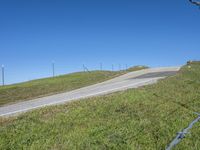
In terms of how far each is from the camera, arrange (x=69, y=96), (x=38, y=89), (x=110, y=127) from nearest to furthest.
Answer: (x=110, y=127) → (x=69, y=96) → (x=38, y=89)

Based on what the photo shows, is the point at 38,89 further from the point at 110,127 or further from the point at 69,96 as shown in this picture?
the point at 110,127

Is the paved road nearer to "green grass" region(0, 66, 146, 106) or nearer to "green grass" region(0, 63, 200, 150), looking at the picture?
"green grass" region(0, 66, 146, 106)

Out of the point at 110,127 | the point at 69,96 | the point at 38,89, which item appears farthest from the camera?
the point at 38,89

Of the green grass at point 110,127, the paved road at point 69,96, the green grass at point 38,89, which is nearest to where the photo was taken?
the green grass at point 110,127

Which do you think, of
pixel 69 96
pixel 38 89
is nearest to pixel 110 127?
pixel 69 96

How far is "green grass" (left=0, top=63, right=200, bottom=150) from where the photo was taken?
6066 mm

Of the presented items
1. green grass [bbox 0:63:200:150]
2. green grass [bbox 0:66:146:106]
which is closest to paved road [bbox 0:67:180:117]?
green grass [bbox 0:66:146:106]

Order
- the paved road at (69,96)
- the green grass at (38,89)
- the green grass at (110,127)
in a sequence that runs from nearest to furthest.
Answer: the green grass at (110,127), the paved road at (69,96), the green grass at (38,89)

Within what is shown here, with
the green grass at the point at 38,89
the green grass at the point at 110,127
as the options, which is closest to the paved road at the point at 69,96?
the green grass at the point at 38,89

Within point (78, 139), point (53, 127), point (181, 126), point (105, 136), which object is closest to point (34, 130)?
point (53, 127)

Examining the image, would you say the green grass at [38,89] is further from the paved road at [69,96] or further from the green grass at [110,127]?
the green grass at [110,127]

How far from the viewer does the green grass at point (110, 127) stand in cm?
607

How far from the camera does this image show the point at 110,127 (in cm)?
725

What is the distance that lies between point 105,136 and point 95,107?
3511 mm
